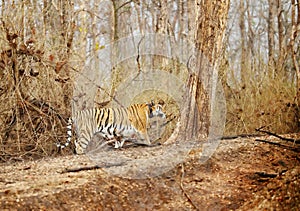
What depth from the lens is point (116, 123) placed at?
19.4 feet

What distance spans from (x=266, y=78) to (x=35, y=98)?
10.5ft

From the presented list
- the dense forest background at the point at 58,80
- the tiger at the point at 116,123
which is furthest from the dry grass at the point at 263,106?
the tiger at the point at 116,123

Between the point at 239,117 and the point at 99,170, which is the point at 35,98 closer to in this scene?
the point at 99,170

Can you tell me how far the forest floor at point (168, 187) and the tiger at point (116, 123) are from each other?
1395 mm

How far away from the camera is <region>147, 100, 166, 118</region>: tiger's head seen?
6.02m

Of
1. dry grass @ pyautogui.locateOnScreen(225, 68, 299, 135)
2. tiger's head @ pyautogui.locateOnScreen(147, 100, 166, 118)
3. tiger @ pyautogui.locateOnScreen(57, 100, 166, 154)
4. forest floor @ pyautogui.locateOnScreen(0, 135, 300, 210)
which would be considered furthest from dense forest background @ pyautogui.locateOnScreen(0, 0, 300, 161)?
forest floor @ pyautogui.locateOnScreen(0, 135, 300, 210)

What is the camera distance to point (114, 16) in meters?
8.22

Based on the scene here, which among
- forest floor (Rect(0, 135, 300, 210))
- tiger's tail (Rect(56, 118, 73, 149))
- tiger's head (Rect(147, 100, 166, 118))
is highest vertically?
tiger's head (Rect(147, 100, 166, 118))

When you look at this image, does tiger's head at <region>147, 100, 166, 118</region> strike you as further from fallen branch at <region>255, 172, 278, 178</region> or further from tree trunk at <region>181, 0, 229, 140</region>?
fallen branch at <region>255, 172, 278, 178</region>

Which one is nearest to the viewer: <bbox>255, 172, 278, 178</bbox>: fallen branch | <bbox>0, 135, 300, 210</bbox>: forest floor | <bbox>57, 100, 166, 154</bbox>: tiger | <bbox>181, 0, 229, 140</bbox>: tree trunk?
<bbox>0, 135, 300, 210</bbox>: forest floor

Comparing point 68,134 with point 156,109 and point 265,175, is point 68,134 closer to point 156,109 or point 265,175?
point 156,109

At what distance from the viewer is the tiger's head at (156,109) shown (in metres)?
6.02

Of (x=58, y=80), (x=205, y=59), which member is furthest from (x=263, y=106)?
(x=58, y=80)

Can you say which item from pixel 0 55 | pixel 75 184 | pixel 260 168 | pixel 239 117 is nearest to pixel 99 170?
pixel 75 184
